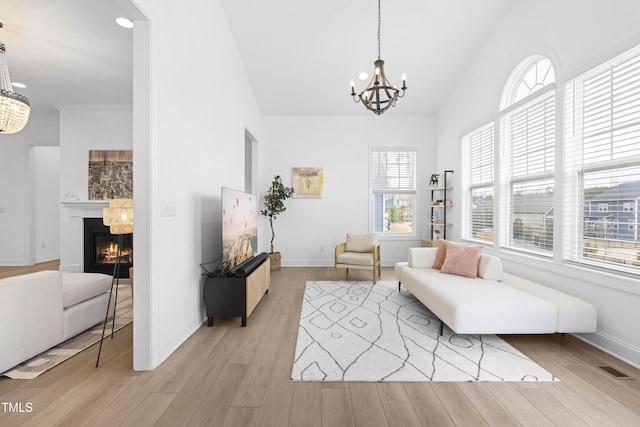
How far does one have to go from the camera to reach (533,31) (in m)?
3.19

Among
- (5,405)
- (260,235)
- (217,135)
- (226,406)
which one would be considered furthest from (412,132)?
(5,405)

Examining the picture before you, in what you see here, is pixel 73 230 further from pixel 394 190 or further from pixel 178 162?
pixel 394 190

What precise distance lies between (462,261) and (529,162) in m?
1.48

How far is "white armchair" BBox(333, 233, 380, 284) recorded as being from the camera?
14.7 ft

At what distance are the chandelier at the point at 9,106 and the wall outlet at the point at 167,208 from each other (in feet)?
7.50

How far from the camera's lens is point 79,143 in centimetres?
496

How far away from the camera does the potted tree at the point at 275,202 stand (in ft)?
17.6

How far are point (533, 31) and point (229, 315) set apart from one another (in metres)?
4.56

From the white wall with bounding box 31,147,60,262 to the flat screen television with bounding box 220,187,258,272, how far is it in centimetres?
535

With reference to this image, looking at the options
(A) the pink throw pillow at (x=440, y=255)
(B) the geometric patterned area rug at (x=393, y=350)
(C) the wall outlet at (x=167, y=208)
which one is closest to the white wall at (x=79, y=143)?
(C) the wall outlet at (x=167, y=208)

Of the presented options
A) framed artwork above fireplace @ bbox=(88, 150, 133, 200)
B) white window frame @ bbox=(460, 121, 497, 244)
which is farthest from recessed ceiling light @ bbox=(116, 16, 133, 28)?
white window frame @ bbox=(460, 121, 497, 244)

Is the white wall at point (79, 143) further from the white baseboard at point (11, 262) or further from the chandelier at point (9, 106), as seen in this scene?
the chandelier at point (9, 106)

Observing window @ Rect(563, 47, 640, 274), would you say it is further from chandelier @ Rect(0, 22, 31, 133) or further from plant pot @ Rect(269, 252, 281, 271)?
chandelier @ Rect(0, 22, 31, 133)

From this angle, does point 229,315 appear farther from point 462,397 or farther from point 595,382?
point 595,382
